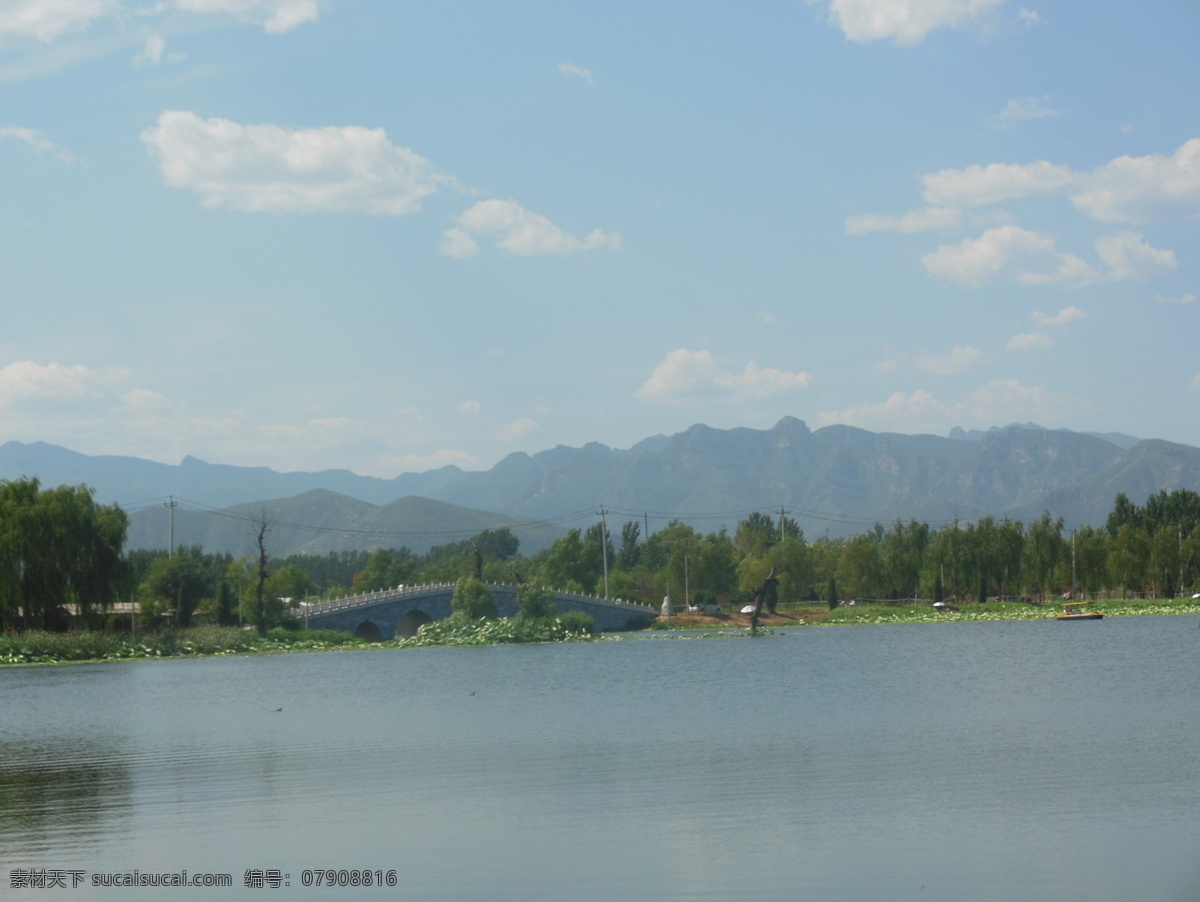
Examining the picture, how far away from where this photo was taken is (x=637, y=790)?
1549 cm

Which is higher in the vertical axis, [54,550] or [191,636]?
[54,550]

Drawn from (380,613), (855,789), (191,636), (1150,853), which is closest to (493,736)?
(855,789)

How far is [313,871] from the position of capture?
1200 cm

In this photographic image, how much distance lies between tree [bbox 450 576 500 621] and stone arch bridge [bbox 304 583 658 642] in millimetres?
5078

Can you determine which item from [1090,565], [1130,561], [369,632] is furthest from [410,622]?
[1130,561]

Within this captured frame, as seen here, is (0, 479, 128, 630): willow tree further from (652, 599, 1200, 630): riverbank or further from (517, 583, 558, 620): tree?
(652, 599, 1200, 630): riverbank

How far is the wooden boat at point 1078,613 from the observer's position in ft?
193

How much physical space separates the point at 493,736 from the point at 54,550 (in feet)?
105

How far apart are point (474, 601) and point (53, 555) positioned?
22.1 meters

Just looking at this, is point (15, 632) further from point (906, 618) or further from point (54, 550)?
point (906, 618)

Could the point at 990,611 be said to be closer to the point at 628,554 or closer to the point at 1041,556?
the point at 1041,556

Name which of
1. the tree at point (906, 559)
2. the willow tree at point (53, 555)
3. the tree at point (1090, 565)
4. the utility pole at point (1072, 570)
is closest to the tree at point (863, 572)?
the tree at point (906, 559)

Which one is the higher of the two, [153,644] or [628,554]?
[628,554]

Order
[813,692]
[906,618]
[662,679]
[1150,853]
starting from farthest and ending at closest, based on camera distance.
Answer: [906,618] → [662,679] → [813,692] → [1150,853]
